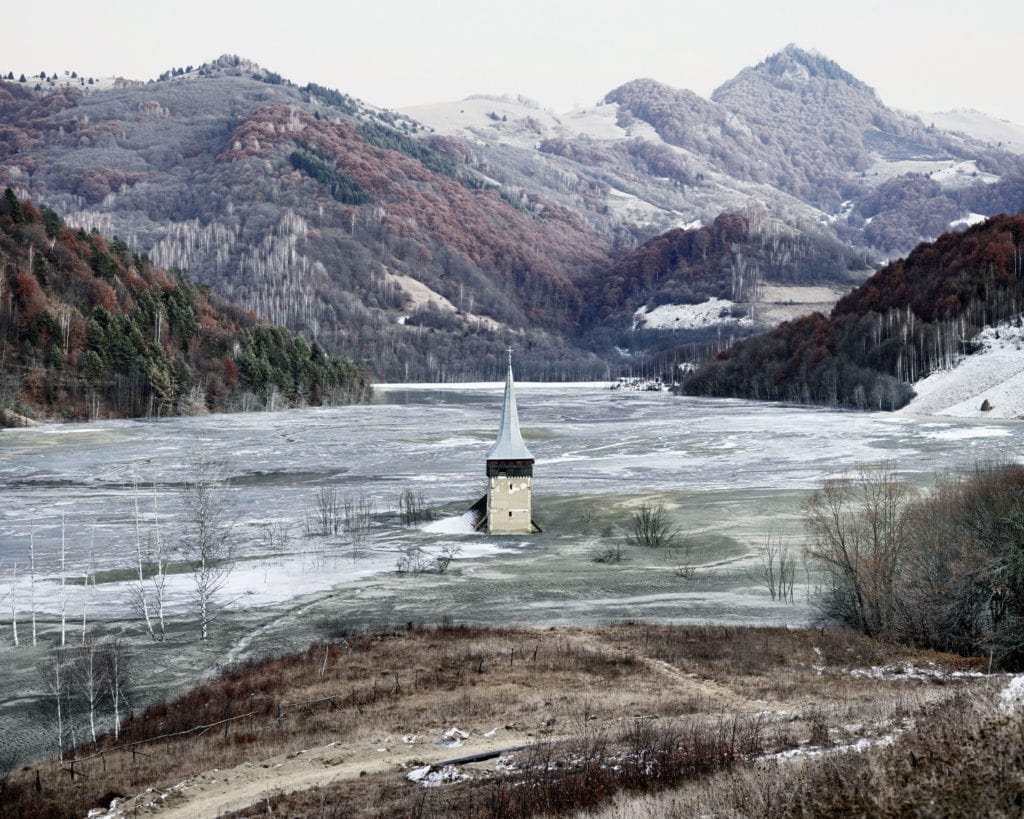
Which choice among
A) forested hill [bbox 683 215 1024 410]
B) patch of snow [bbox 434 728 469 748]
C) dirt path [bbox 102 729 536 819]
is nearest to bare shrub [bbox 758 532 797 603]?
patch of snow [bbox 434 728 469 748]

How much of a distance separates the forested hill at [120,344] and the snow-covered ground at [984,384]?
9745 cm

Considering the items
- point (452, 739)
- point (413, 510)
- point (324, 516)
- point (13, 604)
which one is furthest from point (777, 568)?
point (13, 604)

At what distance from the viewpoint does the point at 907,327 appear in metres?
165

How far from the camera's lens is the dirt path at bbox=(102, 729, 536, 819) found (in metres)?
20.2

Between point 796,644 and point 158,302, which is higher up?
point 158,302

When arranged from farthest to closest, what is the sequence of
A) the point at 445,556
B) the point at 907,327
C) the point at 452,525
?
1. the point at 907,327
2. the point at 452,525
3. the point at 445,556

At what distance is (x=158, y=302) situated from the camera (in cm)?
16388

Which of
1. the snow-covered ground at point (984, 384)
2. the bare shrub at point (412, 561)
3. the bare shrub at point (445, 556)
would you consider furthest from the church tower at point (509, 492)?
the snow-covered ground at point (984, 384)

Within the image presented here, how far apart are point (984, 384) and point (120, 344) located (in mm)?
118683

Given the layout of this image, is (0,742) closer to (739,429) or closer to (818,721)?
(818,721)

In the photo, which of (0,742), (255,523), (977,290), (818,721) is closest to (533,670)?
(818,721)

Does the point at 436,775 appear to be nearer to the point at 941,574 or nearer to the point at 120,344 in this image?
the point at 941,574

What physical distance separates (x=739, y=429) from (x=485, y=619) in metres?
80.5

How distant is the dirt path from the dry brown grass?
64 centimetres
